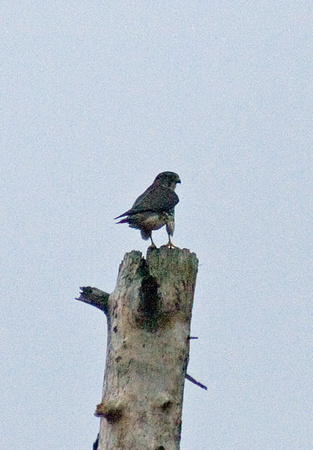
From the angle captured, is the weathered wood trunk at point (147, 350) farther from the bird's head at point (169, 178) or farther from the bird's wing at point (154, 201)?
the bird's head at point (169, 178)

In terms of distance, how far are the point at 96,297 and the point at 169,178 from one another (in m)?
4.78

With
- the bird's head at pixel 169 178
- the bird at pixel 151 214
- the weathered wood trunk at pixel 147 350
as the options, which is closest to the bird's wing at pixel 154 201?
the bird at pixel 151 214

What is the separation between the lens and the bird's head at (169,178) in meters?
9.92

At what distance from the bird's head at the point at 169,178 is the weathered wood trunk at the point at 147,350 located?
460cm

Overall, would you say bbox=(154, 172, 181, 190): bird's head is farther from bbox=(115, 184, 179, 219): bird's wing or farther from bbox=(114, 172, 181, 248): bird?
bbox=(114, 172, 181, 248): bird

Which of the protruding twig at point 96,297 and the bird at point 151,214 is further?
the bird at point 151,214

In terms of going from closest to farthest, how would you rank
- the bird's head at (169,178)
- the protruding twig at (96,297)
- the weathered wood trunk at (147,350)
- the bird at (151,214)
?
the weathered wood trunk at (147,350) → the protruding twig at (96,297) → the bird at (151,214) → the bird's head at (169,178)

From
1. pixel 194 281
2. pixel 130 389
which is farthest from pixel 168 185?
pixel 130 389

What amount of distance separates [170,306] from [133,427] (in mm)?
792

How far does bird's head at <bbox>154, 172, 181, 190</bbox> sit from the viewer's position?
9.92 metres

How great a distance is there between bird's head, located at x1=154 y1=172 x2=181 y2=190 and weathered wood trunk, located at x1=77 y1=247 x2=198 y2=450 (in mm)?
4604

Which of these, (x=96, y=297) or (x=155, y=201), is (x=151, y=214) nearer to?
(x=155, y=201)

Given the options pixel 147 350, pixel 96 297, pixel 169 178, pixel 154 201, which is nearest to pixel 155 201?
pixel 154 201

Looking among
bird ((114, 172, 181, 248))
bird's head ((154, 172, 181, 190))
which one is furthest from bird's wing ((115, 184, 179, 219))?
bird's head ((154, 172, 181, 190))
